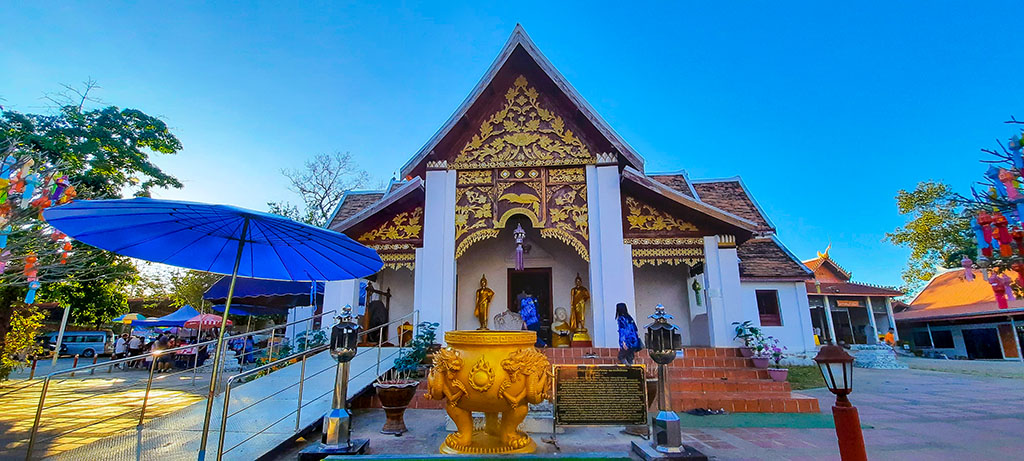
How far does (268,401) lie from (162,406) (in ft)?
9.02

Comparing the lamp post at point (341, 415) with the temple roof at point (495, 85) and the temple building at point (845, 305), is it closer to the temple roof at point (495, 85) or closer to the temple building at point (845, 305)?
the temple roof at point (495, 85)

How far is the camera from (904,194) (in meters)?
20.0

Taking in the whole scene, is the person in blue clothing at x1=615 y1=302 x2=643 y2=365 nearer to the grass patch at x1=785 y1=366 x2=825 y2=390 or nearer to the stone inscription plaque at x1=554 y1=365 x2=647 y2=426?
the stone inscription plaque at x1=554 y1=365 x2=647 y2=426

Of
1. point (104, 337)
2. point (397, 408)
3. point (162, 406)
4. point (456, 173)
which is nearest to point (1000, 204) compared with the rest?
point (397, 408)

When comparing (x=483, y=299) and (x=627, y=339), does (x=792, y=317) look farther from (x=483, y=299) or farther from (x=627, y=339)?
(x=483, y=299)

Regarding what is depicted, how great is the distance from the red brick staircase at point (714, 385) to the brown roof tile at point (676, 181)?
522 cm

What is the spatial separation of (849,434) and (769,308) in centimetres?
1104

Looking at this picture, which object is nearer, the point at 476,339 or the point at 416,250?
the point at 476,339

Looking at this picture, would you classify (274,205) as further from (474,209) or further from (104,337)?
(474,209)

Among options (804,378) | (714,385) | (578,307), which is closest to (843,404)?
(714,385)

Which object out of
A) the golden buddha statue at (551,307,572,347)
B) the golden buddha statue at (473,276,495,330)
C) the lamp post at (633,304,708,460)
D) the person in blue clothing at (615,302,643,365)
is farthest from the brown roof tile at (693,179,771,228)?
the lamp post at (633,304,708,460)

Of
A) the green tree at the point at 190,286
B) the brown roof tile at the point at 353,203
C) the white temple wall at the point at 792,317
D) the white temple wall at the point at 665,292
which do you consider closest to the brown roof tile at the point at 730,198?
the white temple wall at the point at 792,317

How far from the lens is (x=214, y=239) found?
3.43 m

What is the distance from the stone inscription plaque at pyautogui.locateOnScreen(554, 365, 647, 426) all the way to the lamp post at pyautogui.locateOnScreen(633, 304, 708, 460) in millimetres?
239
